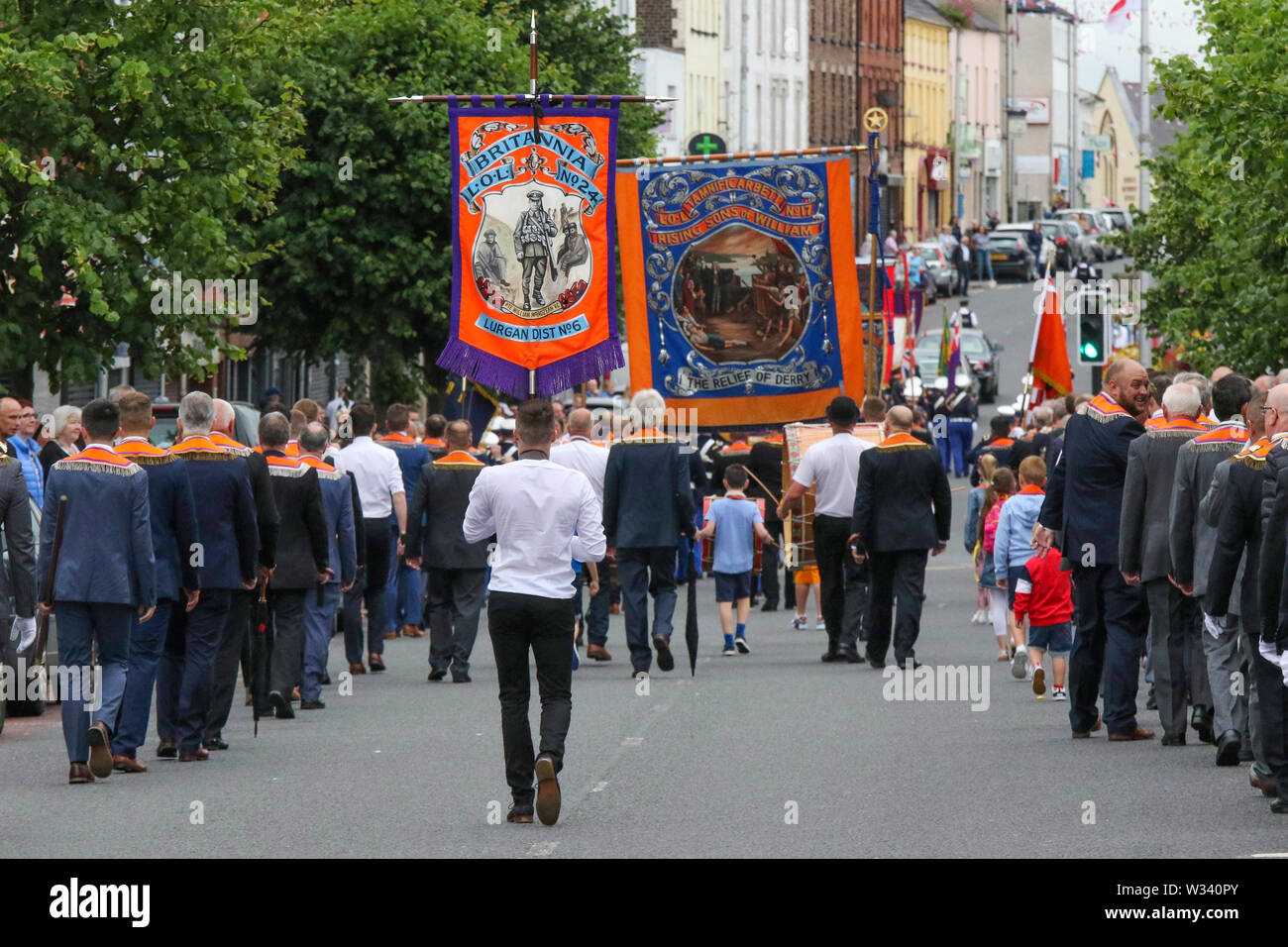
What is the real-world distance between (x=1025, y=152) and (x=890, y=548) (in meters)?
106

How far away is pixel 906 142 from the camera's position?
9969cm

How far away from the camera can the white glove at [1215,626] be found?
1208cm

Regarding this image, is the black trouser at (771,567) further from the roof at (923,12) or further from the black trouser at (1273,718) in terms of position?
the roof at (923,12)

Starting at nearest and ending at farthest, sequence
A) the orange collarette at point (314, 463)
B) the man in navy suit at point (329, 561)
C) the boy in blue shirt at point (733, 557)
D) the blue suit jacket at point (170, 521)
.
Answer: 1. the blue suit jacket at point (170, 521)
2. the orange collarette at point (314, 463)
3. the man in navy suit at point (329, 561)
4. the boy in blue shirt at point (733, 557)

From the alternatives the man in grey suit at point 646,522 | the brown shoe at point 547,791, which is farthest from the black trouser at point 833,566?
the brown shoe at point 547,791

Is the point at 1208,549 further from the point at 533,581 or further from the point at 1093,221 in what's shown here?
the point at 1093,221

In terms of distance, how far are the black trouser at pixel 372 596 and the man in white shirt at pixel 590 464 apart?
1.41m

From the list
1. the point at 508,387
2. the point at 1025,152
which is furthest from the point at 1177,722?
the point at 1025,152

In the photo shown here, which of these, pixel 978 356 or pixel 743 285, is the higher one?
pixel 743 285

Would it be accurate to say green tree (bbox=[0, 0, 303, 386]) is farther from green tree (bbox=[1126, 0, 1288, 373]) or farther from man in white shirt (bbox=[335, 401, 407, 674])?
green tree (bbox=[1126, 0, 1288, 373])

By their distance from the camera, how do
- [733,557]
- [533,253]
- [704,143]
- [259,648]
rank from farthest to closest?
[704,143]
[533,253]
[733,557]
[259,648]

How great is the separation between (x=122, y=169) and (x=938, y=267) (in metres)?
54.8

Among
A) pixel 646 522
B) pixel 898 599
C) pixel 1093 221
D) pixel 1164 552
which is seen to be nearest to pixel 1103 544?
pixel 1164 552

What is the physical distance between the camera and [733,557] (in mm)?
20000
